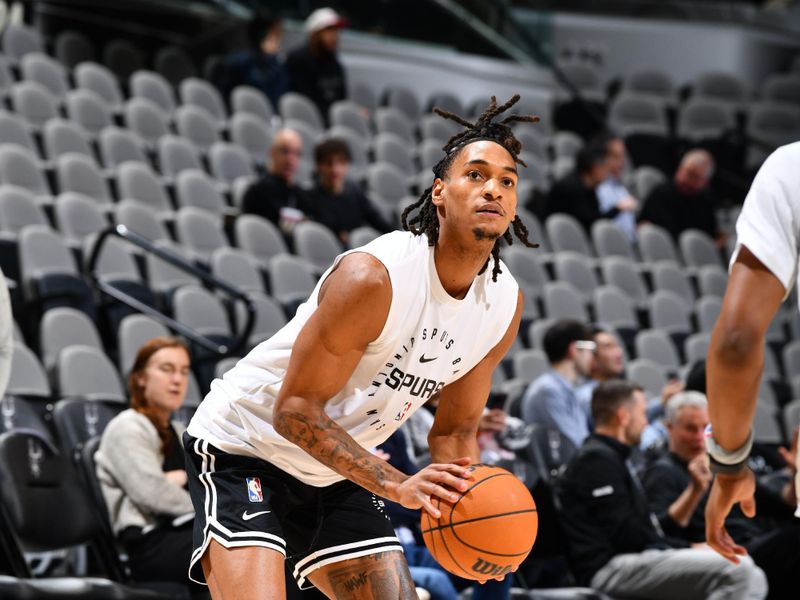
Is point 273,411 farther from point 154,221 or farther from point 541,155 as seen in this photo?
point 541,155

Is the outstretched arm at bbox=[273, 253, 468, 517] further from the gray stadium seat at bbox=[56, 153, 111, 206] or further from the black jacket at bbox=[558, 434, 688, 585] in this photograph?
the gray stadium seat at bbox=[56, 153, 111, 206]

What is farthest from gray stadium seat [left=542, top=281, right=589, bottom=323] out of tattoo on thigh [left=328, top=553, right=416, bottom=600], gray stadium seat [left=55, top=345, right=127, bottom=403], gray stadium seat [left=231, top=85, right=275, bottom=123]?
tattoo on thigh [left=328, top=553, right=416, bottom=600]

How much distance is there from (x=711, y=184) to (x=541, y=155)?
184cm

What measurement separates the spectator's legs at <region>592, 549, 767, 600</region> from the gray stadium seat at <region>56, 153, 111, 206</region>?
4745 mm

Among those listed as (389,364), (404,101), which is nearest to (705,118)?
(404,101)

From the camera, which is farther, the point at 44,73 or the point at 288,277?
the point at 44,73

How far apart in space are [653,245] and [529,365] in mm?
3113

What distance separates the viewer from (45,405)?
6.30m

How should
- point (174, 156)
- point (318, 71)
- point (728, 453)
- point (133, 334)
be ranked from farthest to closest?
point (318, 71) → point (174, 156) → point (133, 334) → point (728, 453)

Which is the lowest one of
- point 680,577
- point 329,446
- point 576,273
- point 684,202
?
point 680,577

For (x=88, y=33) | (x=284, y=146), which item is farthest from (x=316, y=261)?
(x=88, y=33)

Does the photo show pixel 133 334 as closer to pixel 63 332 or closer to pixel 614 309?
pixel 63 332

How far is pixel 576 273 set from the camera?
1022 centimetres

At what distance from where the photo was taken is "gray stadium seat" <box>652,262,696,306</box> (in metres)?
10.6
